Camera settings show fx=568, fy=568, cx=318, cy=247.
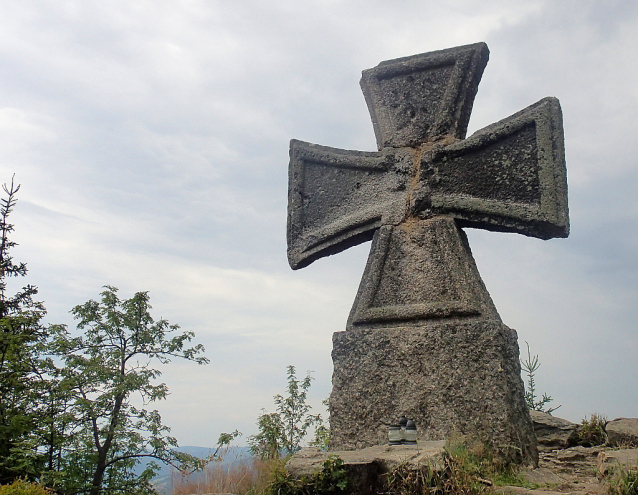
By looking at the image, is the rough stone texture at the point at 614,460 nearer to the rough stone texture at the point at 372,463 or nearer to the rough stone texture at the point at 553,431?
the rough stone texture at the point at 372,463

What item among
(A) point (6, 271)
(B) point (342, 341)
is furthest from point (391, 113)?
(A) point (6, 271)

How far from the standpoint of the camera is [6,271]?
33.0 ft

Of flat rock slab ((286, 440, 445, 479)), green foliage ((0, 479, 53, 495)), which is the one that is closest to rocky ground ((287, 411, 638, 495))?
flat rock slab ((286, 440, 445, 479))

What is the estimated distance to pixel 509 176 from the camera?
391 cm

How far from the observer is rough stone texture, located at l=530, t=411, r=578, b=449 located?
472 cm

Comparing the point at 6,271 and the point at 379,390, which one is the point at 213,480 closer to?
the point at 379,390

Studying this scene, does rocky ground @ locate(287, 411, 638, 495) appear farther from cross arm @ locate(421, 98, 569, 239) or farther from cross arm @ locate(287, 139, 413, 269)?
cross arm @ locate(287, 139, 413, 269)

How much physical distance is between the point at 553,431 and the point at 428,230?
244 cm

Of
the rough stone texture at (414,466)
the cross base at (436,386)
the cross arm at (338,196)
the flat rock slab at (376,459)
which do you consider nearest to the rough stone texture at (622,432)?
the rough stone texture at (414,466)

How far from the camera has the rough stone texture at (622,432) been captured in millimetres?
4461

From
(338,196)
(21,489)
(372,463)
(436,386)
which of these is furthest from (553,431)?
(21,489)

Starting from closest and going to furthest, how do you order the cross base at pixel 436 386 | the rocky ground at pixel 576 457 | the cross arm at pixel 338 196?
the rocky ground at pixel 576 457
the cross base at pixel 436 386
the cross arm at pixel 338 196

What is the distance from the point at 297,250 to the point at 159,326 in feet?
15.8

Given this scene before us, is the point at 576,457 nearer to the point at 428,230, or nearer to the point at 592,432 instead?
the point at 592,432
